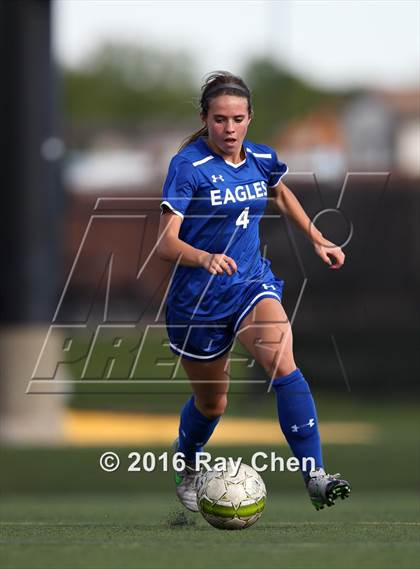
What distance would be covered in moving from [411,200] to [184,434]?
11986mm

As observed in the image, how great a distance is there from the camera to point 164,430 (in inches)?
672

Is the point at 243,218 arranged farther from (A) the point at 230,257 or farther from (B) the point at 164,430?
(B) the point at 164,430

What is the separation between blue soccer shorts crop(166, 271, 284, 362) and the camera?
23.8 ft

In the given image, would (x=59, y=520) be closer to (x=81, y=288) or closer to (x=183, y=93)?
(x=81, y=288)

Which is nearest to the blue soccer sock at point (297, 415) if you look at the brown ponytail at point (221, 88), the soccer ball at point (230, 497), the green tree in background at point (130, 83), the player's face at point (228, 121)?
the soccer ball at point (230, 497)

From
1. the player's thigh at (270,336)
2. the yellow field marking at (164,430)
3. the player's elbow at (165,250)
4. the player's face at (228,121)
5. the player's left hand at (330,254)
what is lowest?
the yellow field marking at (164,430)

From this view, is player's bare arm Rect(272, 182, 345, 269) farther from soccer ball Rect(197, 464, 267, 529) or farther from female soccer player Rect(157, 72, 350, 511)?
soccer ball Rect(197, 464, 267, 529)

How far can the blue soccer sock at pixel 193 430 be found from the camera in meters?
7.71

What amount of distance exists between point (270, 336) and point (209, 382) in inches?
22.0

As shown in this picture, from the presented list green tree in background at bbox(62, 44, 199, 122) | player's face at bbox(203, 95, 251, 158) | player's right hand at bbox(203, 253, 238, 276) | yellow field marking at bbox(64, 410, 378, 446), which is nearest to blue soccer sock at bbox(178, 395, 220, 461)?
player's right hand at bbox(203, 253, 238, 276)

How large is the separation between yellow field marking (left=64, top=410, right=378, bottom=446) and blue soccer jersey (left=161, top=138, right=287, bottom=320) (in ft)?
26.5

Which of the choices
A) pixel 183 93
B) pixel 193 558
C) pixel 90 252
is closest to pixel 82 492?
pixel 193 558

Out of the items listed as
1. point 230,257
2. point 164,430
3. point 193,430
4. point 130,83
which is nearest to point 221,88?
point 230,257

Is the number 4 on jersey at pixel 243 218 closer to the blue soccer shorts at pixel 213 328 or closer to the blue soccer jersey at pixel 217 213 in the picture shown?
the blue soccer jersey at pixel 217 213
